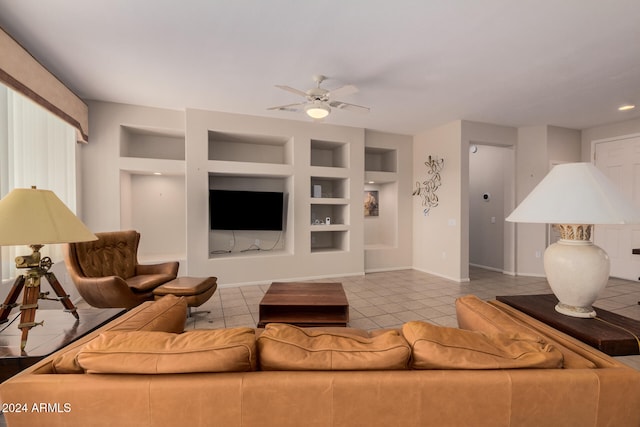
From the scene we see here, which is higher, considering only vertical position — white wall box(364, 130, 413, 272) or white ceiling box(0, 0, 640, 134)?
white ceiling box(0, 0, 640, 134)

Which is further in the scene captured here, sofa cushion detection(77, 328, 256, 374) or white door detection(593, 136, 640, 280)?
white door detection(593, 136, 640, 280)

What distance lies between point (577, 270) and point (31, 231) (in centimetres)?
251

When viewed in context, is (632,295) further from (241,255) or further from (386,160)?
(241,255)

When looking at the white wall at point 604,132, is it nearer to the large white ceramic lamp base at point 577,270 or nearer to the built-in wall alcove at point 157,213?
the large white ceramic lamp base at point 577,270

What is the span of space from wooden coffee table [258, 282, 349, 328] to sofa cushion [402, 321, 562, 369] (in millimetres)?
1661

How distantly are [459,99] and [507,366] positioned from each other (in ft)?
12.8

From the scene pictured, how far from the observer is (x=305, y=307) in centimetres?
283

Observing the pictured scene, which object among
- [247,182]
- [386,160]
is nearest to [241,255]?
[247,182]

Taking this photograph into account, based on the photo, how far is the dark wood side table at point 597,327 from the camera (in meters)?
1.20

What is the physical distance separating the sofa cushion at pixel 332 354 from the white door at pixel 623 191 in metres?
6.18

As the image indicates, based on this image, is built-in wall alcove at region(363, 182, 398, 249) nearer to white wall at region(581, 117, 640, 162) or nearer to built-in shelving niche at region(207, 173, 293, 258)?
built-in shelving niche at region(207, 173, 293, 258)

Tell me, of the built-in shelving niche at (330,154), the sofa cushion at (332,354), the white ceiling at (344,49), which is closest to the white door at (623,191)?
the white ceiling at (344,49)

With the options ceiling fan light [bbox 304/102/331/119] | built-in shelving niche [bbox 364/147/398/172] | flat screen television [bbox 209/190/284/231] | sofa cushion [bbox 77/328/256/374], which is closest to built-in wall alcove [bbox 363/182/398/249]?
built-in shelving niche [bbox 364/147/398/172]

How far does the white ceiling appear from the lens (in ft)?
7.12
